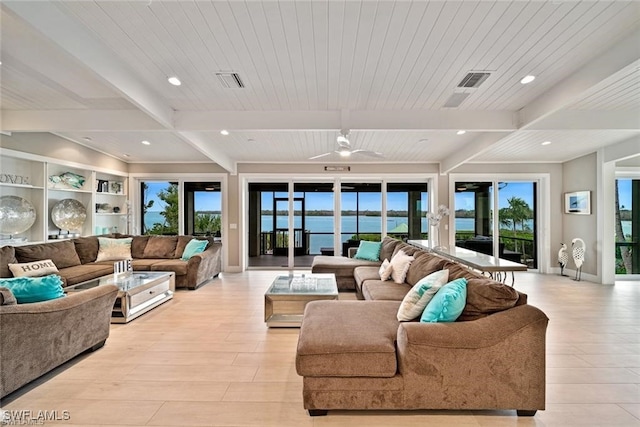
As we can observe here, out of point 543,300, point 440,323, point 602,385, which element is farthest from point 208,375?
point 543,300

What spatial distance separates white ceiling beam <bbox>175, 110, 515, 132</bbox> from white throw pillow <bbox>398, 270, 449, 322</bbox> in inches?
81.1

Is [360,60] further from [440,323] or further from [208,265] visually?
[208,265]

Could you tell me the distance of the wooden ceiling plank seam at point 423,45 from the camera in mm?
2051

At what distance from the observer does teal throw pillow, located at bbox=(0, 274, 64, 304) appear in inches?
94.4

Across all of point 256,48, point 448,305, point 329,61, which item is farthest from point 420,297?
point 256,48

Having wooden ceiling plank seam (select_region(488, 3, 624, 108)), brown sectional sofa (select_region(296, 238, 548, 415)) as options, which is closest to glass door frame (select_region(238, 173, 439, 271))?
wooden ceiling plank seam (select_region(488, 3, 624, 108))

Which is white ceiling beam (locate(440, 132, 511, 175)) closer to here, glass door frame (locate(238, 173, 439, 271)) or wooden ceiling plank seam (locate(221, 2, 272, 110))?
glass door frame (locate(238, 173, 439, 271))

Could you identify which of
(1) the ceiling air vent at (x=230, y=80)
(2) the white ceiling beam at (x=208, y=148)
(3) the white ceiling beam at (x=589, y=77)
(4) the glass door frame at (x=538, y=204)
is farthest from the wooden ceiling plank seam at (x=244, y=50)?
(4) the glass door frame at (x=538, y=204)

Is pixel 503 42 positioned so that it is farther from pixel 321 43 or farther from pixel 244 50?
pixel 244 50

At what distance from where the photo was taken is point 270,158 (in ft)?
22.3

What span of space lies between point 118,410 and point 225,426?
0.78 m

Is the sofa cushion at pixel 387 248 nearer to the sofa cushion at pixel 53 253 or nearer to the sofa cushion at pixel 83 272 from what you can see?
the sofa cushion at pixel 83 272

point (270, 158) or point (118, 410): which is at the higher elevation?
point (270, 158)

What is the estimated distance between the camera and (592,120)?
3879mm
